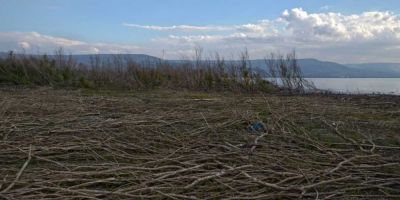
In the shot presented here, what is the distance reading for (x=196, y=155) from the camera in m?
4.43

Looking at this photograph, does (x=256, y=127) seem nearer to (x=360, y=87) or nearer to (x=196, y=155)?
(x=196, y=155)

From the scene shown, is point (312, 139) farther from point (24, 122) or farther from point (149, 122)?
point (24, 122)

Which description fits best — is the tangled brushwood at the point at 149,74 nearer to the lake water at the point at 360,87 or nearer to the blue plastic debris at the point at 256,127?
the lake water at the point at 360,87

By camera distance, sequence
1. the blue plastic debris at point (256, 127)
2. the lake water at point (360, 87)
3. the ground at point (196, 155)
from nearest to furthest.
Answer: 1. the ground at point (196, 155)
2. the blue plastic debris at point (256, 127)
3. the lake water at point (360, 87)

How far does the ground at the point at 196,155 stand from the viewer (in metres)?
3.65

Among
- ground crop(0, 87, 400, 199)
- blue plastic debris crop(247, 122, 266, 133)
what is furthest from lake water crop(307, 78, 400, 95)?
blue plastic debris crop(247, 122, 266, 133)

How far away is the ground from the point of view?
144 inches

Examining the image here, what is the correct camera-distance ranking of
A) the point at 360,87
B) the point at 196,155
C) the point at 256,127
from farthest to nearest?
the point at 360,87, the point at 256,127, the point at 196,155

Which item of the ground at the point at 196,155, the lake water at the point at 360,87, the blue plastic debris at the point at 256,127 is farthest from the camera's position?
the lake water at the point at 360,87

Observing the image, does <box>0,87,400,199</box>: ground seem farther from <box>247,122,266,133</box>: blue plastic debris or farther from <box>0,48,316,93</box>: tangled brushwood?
<box>0,48,316,93</box>: tangled brushwood

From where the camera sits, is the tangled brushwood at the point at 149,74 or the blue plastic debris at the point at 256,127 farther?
the tangled brushwood at the point at 149,74

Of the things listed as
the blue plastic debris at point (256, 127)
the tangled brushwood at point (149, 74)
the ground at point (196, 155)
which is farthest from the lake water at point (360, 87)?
the blue plastic debris at point (256, 127)

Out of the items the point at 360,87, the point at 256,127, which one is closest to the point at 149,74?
the point at 360,87

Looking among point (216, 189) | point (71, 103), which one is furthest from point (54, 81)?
point (216, 189)
